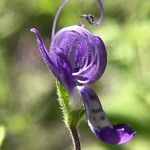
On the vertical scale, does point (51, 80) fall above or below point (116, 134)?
below

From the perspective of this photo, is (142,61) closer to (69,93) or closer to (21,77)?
(21,77)

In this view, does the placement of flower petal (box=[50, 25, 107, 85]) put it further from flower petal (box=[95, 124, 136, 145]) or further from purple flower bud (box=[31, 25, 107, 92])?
flower petal (box=[95, 124, 136, 145])

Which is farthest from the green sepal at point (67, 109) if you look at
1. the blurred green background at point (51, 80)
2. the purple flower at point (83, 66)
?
the blurred green background at point (51, 80)

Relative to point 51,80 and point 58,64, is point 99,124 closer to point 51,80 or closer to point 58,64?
point 58,64

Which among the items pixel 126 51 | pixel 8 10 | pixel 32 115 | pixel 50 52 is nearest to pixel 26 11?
pixel 8 10

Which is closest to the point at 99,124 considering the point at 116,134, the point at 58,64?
the point at 116,134

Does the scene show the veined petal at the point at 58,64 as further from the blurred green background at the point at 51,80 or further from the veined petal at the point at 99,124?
the blurred green background at the point at 51,80

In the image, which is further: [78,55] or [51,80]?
[51,80]
